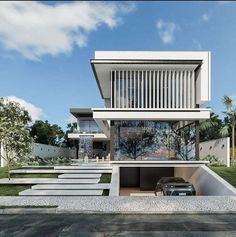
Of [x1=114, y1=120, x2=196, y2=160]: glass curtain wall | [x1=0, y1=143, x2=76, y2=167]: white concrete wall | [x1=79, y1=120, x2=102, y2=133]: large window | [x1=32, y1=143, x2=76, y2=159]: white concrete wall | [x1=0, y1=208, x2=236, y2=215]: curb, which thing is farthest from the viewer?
[x1=79, y1=120, x2=102, y2=133]: large window

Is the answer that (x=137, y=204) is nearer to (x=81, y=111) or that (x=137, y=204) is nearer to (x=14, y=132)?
(x=14, y=132)

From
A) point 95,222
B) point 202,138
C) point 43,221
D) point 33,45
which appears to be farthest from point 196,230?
point 202,138

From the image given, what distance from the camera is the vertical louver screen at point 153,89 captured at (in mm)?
24609

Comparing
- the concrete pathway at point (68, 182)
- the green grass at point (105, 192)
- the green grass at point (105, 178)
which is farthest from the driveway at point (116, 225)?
the green grass at point (105, 178)

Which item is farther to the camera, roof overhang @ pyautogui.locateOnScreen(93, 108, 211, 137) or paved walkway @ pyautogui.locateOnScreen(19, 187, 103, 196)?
roof overhang @ pyautogui.locateOnScreen(93, 108, 211, 137)

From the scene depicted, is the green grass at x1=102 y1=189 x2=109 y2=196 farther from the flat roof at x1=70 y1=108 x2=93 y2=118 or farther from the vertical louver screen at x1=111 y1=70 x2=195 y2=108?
the flat roof at x1=70 y1=108 x2=93 y2=118

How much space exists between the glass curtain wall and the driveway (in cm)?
1101

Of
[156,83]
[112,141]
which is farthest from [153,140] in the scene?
[156,83]

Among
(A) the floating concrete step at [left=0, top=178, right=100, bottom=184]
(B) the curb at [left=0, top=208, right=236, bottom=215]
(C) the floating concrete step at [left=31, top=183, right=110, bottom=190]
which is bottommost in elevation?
(B) the curb at [left=0, top=208, right=236, bottom=215]

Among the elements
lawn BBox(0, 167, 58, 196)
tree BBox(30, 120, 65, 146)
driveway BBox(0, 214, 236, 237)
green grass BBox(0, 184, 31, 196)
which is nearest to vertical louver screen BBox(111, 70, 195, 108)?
lawn BBox(0, 167, 58, 196)

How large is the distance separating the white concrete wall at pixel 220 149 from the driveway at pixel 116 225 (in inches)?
594

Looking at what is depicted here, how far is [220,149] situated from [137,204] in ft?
54.4

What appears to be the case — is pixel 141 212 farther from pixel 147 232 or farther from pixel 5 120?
pixel 5 120

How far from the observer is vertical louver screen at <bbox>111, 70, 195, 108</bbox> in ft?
80.7
